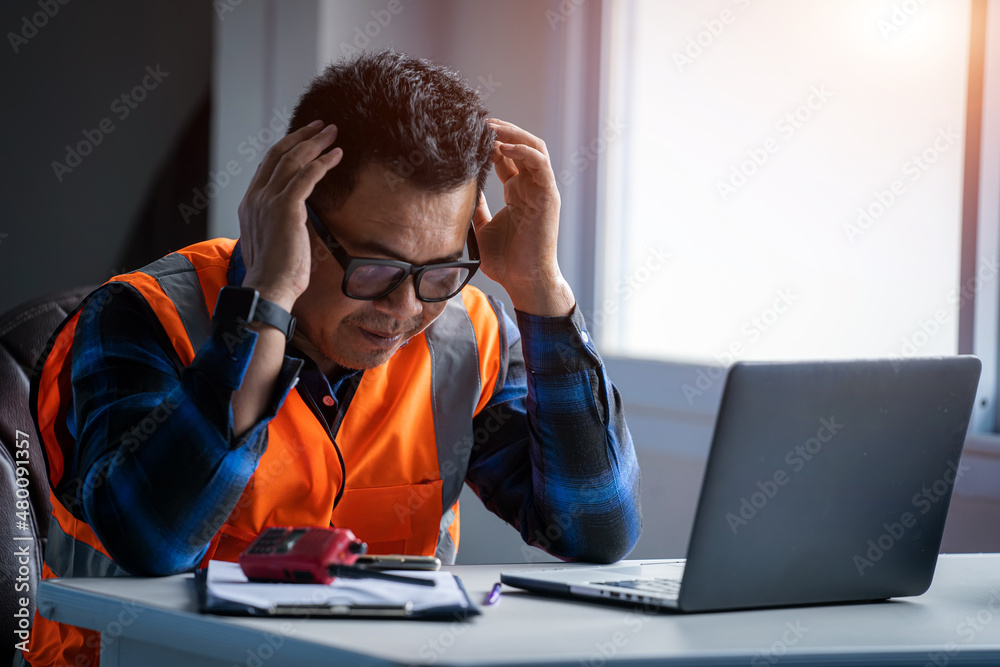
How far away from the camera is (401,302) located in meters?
1.17

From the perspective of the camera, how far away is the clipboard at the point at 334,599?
0.77 metres

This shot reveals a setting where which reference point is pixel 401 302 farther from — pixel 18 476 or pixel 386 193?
pixel 18 476

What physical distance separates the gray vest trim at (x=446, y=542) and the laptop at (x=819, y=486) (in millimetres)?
420

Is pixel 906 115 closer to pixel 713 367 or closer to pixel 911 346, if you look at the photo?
pixel 911 346

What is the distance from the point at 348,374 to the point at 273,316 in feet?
0.84

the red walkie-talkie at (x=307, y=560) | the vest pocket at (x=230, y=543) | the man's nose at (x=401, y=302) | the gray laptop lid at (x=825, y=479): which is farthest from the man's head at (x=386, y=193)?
the gray laptop lid at (x=825, y=479)

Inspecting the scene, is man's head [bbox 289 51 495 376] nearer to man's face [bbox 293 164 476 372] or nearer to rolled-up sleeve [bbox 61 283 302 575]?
man's face [bbox 293 164 476 372]

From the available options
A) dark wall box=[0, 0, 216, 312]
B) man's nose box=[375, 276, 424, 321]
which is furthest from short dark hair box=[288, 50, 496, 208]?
dark wall box=[0, 0, 216, 312]

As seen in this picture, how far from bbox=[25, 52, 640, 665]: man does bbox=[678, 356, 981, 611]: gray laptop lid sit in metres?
0.37

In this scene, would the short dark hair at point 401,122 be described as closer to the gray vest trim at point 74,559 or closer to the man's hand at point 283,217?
the man's hand at point 283,217

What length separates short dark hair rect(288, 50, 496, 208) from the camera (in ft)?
3.84

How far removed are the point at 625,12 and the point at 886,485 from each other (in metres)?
1.92

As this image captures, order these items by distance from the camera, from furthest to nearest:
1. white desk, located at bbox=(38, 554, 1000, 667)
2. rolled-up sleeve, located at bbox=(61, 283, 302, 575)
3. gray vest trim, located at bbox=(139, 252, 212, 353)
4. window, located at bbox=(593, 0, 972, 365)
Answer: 1. window, located at bbox=(593, 0, 972, 365)
2. gray vest trim, located at bbox=(139, 252, 212, 353)
3. rolled-up sleeve, located at bbox=(61, 283, 302, 575)
4. white desk, located at bbox=(38, 554, 1000, 667)

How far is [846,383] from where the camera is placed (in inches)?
33.2
